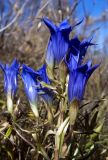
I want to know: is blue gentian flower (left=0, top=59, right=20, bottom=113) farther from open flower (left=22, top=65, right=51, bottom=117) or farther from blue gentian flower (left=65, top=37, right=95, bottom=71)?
blue gentian flower (left=65, top=37, right=95, bottom=71)

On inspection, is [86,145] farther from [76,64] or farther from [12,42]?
[12,42]

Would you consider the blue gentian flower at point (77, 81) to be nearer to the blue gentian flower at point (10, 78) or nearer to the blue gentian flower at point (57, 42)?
the blue gentian flower at point (57, 42)

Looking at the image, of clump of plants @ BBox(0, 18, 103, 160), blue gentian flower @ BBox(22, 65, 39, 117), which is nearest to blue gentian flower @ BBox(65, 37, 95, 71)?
clump of plants @ BBox(0, 18, 103, 160)

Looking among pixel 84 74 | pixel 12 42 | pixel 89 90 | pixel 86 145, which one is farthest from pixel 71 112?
pixel 12 42

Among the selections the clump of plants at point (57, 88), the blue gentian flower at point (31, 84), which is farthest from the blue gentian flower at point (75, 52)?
the blue gentian flower at point (31, 84)

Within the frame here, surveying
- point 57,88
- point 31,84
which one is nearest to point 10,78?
point 31,84

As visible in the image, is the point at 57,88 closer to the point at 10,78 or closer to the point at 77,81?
the point at 77,81
